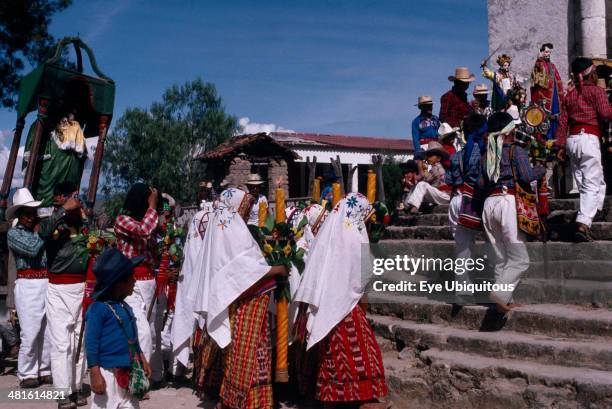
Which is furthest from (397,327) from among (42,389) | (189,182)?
(189,182)

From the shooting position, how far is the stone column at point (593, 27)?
10.0 m

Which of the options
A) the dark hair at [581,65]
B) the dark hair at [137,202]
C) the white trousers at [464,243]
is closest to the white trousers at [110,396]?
the dark hair at [137,202]

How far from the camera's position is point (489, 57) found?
11719 millimetres

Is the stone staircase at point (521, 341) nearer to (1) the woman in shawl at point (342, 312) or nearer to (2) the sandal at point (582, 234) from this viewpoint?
(2) the sandal at point (582, 234)

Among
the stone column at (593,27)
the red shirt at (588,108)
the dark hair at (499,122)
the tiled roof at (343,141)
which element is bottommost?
the dark hair at (499,122)

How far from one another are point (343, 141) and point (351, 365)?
95.1ft

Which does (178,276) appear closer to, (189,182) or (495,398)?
(495,398)

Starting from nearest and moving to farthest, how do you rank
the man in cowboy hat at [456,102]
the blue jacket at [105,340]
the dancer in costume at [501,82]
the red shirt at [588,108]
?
the blue jacket at [105,340]
the red shirt at [588,108]
the dancer in costume at [501,82]
the man in cowboy hat at [456,102]

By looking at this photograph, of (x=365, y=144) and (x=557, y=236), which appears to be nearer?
(x=557, y=236)

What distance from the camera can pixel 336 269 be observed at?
537 cm

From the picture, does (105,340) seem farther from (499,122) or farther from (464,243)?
(499,122)

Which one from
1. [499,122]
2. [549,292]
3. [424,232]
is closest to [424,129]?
[424,232]

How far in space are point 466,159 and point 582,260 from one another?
5.06 ft

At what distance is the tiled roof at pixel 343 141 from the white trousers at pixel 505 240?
2379cm
